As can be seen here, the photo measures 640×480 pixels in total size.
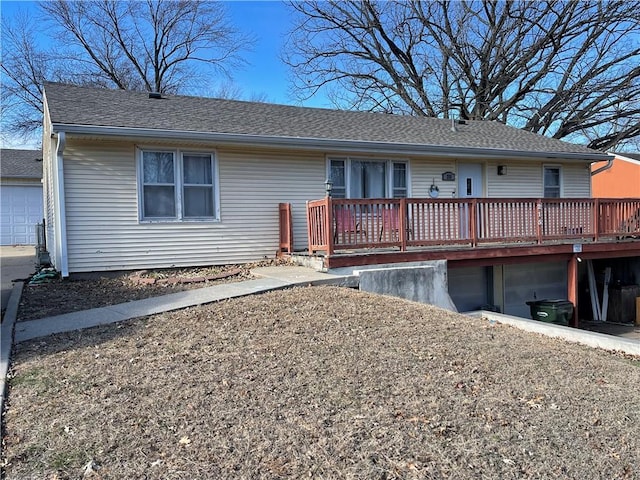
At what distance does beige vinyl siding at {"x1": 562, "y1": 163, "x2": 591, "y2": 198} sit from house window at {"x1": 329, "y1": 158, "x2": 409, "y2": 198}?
5202 mm

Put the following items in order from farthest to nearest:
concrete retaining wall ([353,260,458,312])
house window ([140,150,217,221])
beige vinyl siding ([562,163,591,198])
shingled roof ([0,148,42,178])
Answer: shingled roof ([0,148,42,178]) < beige vinyl siding ([562,163,591,198]) < house window ([140,150,217,221]) < concrete retaining wall ([353,260,458,312])

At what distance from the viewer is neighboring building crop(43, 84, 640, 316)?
8.65 meters

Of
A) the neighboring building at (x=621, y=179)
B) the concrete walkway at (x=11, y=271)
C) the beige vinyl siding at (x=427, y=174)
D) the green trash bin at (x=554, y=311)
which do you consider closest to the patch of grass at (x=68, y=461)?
the concrete walkway at (x=11, y=271)

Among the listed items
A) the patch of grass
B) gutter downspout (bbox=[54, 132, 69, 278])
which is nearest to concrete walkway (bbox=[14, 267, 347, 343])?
gutter downspout (bbox=[54, 132, 69, 278])

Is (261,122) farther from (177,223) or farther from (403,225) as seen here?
(403,225)

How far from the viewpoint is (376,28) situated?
25828 millimetres

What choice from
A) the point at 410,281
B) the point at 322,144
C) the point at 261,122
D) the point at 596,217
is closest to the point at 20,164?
the point at 261,122

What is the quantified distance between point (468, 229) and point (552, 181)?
5501 millimetres

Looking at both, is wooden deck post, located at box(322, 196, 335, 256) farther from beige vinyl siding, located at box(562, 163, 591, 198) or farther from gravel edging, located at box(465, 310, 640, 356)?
beige vinyl siding, located at box(562, 163, 591, 198)

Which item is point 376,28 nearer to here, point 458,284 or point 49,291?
point 458,284

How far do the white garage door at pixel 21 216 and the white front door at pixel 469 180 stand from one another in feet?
60.2

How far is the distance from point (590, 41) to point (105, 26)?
987 inches

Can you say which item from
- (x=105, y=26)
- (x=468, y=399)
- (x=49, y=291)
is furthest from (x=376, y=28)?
(x=468, y=399)

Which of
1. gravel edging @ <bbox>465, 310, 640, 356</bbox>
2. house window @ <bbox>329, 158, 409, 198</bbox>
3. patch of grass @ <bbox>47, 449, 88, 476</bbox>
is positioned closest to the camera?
patch of grass @ <bbox>47, 449, 88, 476</bbox>
